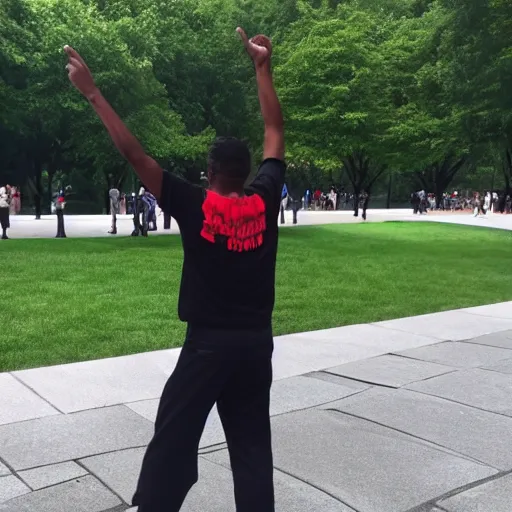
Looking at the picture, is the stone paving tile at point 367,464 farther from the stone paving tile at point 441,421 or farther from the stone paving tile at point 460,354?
the stone paving tile at point 460,354

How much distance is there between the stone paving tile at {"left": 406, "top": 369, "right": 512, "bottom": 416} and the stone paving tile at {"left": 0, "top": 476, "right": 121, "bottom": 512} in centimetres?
314

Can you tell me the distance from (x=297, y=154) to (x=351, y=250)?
11.5 m

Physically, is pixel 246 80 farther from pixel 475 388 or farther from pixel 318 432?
pixel 318 432

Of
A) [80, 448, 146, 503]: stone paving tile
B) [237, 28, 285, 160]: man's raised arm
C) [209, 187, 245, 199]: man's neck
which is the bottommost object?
[80, 448, 146, 503]: stone paving tile

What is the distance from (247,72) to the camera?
3969 cm

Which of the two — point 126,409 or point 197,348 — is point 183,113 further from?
point 197,348

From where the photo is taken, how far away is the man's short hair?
288 cm

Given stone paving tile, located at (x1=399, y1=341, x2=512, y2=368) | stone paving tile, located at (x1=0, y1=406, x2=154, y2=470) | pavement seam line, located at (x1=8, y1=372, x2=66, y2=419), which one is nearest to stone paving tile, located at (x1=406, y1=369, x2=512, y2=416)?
stone paving tile, located at (x1=399, y1=341, x2=512, y2=368)

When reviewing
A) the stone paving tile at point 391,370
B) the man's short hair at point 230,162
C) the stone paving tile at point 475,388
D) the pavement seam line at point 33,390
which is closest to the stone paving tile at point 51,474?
the pavement seam line at point 33,390

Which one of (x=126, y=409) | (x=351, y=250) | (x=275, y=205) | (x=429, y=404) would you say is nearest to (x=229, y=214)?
(x=275, y=205)

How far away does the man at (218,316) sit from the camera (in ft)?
9.11

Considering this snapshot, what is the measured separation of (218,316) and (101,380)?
3.66 m

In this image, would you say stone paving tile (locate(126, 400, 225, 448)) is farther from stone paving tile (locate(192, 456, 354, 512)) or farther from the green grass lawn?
the green grass lawn

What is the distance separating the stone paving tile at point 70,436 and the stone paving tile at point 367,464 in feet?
3.38
